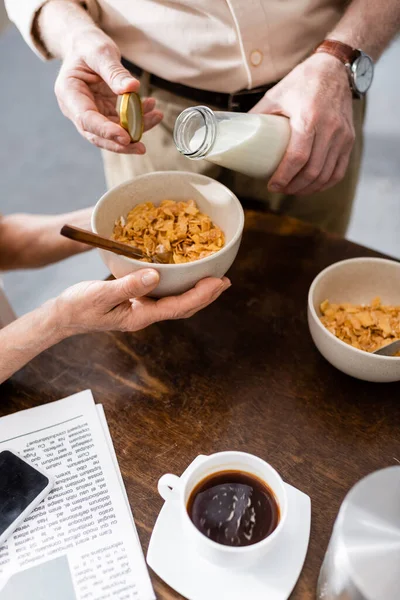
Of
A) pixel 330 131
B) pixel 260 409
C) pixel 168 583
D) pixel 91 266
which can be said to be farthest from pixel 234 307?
pixel 91 266

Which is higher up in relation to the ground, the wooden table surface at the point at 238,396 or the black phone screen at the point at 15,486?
the black phone screen at the point at 15,486

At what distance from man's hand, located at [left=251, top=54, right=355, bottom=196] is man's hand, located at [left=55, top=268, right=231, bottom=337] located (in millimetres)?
268

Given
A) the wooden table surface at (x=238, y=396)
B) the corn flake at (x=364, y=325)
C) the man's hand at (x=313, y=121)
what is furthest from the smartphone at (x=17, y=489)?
the man's hand at (x=313, y=121)

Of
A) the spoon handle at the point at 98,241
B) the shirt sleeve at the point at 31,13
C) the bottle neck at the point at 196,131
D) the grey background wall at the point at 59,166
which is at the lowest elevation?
the grey background wall at the point at 59,166

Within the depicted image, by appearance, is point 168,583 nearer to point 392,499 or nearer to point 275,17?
point 392,499

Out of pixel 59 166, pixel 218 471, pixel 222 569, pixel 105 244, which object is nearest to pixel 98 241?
pixel 105 244

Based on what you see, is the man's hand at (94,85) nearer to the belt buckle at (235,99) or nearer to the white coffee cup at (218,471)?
the belt buckle at (235,99)

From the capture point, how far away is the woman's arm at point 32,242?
3.95 feet

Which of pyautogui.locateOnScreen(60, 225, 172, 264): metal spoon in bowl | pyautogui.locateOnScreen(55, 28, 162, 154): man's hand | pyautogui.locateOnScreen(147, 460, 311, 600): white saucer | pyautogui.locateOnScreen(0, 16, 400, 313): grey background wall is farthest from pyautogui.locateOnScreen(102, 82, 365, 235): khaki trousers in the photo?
pyautogui.locateOnScreen(0, 16, 400, 313): grey background wall

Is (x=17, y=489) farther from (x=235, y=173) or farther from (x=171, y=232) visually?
(x=235, y=173)

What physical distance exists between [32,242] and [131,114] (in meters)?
0.46

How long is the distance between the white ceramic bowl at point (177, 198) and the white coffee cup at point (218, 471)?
27cm

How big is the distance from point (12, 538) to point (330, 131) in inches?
31.5

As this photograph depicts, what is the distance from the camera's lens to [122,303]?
2.71 feet
